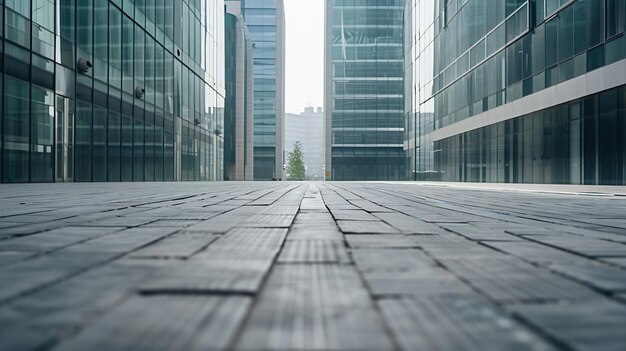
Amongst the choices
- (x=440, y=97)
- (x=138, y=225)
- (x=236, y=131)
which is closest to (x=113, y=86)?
(x=138, y=225)

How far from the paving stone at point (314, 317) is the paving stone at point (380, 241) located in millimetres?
890

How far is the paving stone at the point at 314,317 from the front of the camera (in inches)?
45.4

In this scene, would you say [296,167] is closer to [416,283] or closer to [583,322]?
[416,283]

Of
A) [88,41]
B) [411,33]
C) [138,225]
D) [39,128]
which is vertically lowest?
[138,225]

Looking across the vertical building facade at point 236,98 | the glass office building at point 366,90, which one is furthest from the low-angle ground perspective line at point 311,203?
the vertical building facade at point 236,98

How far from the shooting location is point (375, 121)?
58.9m

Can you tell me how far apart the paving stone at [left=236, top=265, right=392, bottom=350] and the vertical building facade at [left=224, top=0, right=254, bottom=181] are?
5374 cm

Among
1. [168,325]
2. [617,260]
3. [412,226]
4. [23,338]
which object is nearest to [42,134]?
[412,226]

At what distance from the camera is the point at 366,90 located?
59000mm

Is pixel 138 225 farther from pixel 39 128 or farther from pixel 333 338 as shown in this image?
pixel 39 128

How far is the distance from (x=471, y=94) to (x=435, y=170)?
28.2 feet

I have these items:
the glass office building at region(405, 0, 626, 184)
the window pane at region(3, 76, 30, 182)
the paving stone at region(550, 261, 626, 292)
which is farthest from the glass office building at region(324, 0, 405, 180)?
the paving stone at region(550, 261, 626, 292)

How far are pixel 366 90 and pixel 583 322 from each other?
59391mm

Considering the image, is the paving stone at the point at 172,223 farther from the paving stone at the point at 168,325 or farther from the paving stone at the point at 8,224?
the paving stone at the point at 168,325
